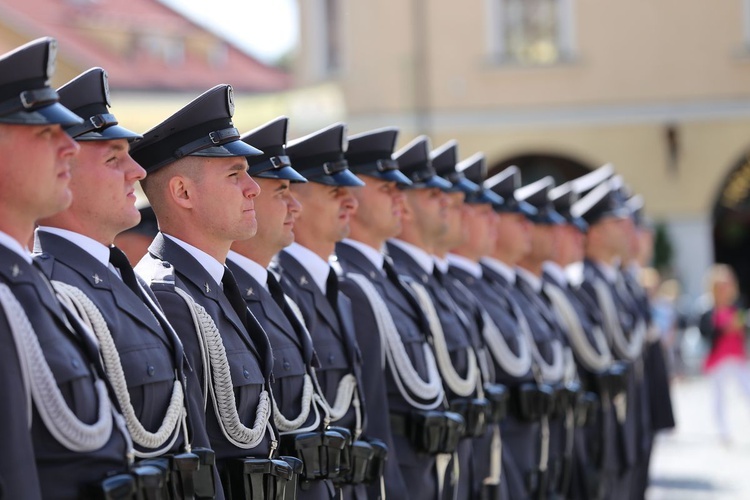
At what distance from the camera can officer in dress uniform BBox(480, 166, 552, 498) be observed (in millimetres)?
6859

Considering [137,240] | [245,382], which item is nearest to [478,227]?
[137,240]

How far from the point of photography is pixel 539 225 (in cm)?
834

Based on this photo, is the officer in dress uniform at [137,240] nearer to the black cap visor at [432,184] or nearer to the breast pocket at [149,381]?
the black cap visor at [432,184]

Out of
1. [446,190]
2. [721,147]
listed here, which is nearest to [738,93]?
[721,147]

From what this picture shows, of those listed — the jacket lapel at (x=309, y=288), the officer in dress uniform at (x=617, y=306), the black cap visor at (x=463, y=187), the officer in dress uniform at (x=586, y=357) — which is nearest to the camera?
the jacket lapel at (x=309, y=288)

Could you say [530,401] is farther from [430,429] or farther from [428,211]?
[430,429]

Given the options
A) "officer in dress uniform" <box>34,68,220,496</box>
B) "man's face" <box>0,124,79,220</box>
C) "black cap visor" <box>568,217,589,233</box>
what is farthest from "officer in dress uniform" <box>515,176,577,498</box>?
"man's face" <box>0,124,79,220</box>

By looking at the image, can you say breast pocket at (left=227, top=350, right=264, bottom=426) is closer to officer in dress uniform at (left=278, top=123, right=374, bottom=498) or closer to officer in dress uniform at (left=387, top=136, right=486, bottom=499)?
officer in dress uniform at (left=278, top=123, right=374, bottom=498)

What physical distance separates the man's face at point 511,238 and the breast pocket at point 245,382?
3629 millimetres

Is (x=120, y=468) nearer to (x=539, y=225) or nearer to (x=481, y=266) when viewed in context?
(x=481, y=266)

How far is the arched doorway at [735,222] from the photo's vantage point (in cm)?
2179

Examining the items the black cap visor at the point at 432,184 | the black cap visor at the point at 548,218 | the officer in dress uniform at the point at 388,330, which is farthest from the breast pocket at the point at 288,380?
the black cap visor at the point at 548,218

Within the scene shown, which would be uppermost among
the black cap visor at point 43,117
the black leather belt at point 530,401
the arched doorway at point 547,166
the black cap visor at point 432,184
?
the arched doorway at point 547,166

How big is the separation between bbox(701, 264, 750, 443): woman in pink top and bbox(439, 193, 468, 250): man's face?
22.5 feet
